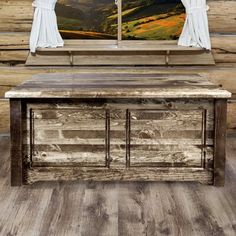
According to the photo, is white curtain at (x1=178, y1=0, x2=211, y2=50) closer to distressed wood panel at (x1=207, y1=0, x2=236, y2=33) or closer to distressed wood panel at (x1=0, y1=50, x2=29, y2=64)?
distressed wood panel at (x1=207, y1=0, x2=236, y2=33)

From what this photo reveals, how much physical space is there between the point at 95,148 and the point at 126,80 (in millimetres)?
649

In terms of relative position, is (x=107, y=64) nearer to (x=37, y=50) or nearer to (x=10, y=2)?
(x=37, y=50)

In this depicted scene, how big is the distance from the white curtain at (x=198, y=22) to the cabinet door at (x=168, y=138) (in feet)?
4.92

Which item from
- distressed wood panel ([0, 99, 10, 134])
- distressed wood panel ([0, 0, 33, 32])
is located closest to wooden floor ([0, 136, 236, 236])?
distressed wood panel ([0, 99, 10, 134])

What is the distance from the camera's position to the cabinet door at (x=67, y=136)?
3.22m

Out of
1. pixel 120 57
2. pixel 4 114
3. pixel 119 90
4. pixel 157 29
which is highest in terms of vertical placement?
pixel 157 29

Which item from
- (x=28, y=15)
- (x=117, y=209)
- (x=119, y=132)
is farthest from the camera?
(x=28, y=15)

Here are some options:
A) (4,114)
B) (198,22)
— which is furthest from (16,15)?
(198,22)

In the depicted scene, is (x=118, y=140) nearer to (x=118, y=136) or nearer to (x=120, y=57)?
(x=118, y=136)

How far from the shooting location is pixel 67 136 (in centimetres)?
325

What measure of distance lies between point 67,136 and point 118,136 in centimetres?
34

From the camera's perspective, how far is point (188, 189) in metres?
3.24

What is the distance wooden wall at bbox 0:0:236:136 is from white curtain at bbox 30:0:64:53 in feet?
0.44

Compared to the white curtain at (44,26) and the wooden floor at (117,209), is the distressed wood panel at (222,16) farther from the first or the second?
the wooden floor at (117,209)
